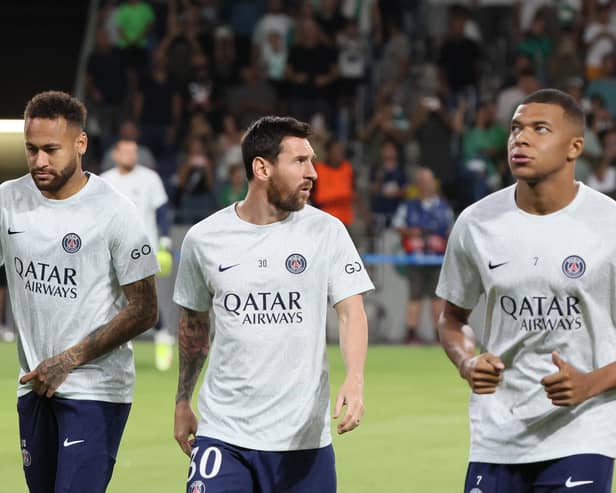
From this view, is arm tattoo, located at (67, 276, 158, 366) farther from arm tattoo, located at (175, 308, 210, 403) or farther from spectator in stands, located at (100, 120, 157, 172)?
spectator in stands, located at (100, 120, 157, 172)

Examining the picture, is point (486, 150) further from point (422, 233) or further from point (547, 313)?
point (547, 313)

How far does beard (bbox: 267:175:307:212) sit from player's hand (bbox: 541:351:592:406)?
4.13ft

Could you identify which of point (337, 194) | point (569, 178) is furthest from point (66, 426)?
point (337, 194)

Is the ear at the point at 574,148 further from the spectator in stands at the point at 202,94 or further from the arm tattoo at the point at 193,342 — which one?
the spectator in stands at the point at 202,94

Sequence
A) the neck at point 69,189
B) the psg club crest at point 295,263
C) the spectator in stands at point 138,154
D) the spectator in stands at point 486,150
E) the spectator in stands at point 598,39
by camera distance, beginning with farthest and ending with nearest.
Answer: the spectator in stands at point 598,39, the spectator in stands at point 486,150, the spectator in stands at point 138,154, the neck at point 69,189, the psg club crest at point 295,263

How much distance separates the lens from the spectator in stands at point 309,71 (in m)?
22.0

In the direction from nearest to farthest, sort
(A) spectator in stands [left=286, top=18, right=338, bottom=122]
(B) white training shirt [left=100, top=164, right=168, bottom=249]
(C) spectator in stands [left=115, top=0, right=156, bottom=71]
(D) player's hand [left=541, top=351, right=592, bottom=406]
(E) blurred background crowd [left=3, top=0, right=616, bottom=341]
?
(D) player's hand [left=541, top=351, right=592, bottom=406] < (B) white training shirt [left=100, top=164, right=168, bottom=249] < (E) blurred background crowd [left=3, top=0, right=616, bottom=341] < (A) spectator in stands [left=286, top=18, right=338, bottom=122] < (C) spectator in stands [left=115, top=0, right=156, bottom=71]

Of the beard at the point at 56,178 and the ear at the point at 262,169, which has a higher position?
the ear at the point at 262,169

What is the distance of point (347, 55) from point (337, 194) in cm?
412

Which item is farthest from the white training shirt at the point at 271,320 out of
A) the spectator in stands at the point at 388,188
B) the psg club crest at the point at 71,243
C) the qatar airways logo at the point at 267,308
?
the spectator in stands at the point at 388,188

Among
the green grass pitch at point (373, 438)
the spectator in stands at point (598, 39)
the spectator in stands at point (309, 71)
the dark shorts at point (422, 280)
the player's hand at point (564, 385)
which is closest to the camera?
the player's hand at point (564, 385)

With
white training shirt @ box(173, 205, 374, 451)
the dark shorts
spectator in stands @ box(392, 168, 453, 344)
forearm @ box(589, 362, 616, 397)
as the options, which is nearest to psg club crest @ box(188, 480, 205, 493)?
white training shirt @ box(173, 205, 374, 451)

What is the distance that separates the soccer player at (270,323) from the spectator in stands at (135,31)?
17.5 m

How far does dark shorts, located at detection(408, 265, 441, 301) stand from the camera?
19.1 m
